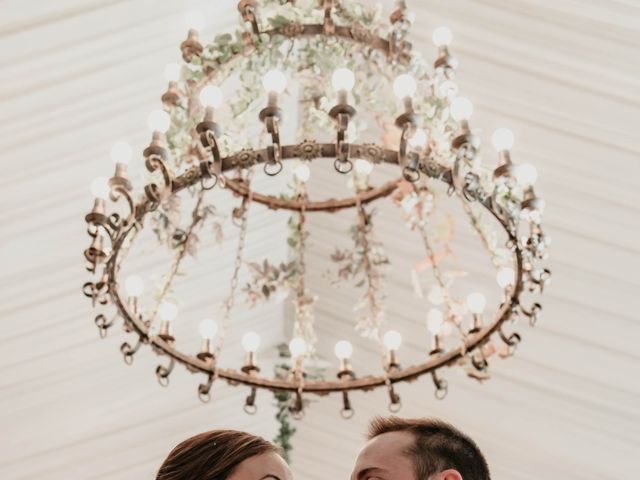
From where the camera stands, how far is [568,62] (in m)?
4.72

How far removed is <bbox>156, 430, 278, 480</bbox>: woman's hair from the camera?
188 cm

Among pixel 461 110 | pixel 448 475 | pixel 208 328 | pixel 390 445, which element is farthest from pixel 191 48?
pixel 448 475

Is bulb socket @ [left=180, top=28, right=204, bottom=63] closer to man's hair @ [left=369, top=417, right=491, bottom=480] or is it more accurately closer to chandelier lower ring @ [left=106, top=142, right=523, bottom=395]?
chandelier lower ring @ [left=106, top=142, right=523, bottom=395]

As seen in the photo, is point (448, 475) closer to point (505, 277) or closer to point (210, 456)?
point (210, 456)

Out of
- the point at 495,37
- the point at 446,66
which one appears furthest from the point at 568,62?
the point at 446,66

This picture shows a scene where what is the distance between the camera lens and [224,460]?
189 cm

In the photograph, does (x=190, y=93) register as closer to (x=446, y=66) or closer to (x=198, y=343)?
(x=446, y=66)

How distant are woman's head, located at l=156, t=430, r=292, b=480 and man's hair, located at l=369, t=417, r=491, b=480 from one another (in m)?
0.32

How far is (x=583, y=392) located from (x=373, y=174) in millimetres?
1932

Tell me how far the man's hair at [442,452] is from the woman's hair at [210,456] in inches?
13.9

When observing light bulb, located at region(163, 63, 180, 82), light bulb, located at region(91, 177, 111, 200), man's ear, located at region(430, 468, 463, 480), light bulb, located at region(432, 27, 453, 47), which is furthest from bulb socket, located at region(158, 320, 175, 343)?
man's ear, located at region(430, 468, 463, 480)

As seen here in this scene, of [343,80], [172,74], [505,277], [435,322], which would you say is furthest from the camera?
[435,322]

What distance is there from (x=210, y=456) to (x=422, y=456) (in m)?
0.47

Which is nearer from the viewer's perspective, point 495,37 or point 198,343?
point 495,37
